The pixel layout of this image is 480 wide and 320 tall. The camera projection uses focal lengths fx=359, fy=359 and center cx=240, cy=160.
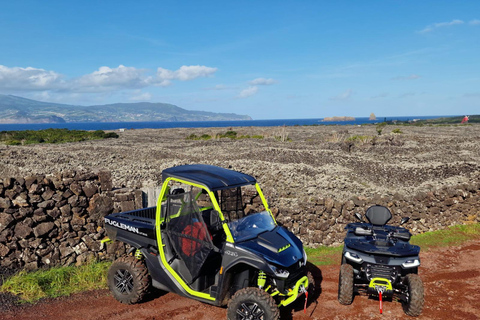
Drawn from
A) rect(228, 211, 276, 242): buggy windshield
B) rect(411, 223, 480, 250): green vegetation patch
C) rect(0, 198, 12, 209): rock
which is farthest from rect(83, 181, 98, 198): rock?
rect(411, 223, 480, 250): green vegetation patch

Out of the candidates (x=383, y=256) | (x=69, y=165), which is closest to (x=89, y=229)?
(x=383, y=256)

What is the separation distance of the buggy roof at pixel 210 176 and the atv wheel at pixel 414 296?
3422mm

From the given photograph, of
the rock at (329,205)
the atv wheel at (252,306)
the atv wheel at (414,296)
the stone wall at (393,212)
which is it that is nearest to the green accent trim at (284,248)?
the atv wheel at (252,306)

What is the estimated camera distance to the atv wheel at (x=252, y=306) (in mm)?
5578

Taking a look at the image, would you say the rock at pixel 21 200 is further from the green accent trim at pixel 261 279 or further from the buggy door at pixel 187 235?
the green accent trim at pixel 261 279

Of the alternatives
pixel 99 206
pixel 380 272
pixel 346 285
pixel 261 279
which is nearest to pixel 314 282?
pixel 346 285

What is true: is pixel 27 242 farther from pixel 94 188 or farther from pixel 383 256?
pixel 383 256

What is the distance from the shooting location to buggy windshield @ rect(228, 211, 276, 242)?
6.13 meters

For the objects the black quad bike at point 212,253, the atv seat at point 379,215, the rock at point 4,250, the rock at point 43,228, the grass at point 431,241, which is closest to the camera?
the black quad bike at point 212,253

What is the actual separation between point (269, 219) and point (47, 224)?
568 cm

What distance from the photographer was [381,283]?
22.2 ft

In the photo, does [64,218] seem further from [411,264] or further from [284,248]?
[411,264]

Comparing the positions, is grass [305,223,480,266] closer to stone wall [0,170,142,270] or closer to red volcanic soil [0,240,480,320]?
red volcanic soil [0,240,480,320]

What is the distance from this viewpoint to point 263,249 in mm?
5906
